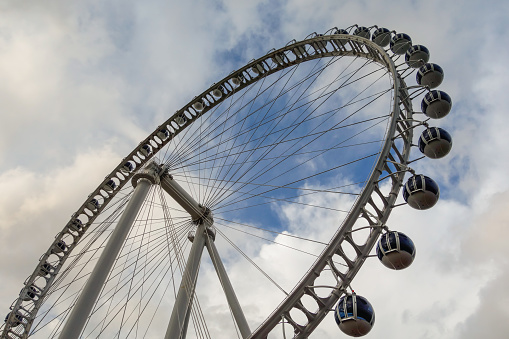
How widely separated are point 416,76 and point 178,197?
917cm

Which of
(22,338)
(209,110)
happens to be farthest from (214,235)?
(22,338)

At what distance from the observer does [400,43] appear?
15734mm

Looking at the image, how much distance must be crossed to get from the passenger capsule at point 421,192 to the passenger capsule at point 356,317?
3.18m

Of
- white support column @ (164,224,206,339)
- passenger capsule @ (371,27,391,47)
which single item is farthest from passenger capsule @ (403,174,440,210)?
passenger capsule @ (371,27,391,47)

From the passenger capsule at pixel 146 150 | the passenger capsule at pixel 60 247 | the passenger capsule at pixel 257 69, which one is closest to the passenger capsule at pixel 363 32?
the passenger capsule at pixel 257 69

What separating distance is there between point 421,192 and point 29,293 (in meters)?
19.2

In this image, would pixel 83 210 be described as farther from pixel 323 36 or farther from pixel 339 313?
pixel 339 313

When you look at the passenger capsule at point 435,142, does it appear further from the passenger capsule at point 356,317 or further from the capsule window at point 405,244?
the passenger capsule at point 356,317

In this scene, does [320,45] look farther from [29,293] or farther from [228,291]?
[29,293]

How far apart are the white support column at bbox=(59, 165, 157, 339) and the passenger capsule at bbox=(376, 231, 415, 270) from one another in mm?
7232

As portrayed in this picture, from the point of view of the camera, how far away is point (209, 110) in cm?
2008

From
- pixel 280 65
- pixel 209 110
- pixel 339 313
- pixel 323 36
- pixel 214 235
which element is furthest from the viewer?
pixel 209 110

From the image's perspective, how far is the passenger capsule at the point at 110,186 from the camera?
20.7 metres

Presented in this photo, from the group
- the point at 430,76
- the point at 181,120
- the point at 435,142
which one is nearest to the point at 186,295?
the point at 435,142
